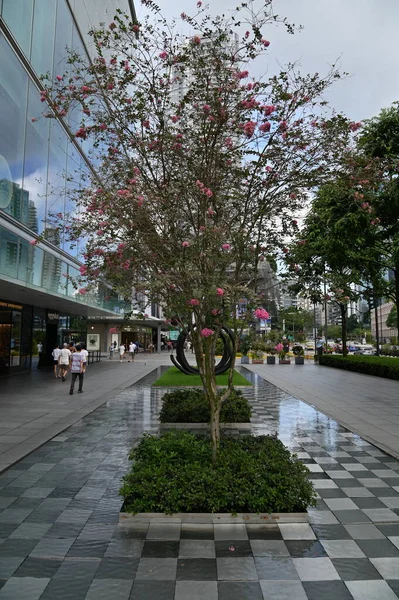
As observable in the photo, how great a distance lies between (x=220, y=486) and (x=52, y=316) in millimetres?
22759

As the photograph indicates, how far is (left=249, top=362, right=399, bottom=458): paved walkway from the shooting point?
30.0ft

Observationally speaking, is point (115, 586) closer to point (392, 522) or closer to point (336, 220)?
point (392, 522)

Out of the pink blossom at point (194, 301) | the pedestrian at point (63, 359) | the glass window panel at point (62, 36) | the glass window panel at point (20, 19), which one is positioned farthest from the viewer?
the pedestrian at point (63, 359)

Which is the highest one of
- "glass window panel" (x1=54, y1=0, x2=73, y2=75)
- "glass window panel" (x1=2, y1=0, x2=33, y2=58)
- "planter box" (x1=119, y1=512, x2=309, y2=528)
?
"glass window panel" (x1=54, y1=0, x2=73, y2=75)

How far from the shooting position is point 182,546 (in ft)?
13.4

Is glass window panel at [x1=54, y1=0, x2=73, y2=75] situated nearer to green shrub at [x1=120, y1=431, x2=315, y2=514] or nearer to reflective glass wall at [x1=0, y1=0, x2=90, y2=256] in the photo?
reflective glass wall at [x1=0, y1=0, x2=90, y2=256]

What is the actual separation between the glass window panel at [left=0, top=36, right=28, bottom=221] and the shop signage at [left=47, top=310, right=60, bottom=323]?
12.3 meters

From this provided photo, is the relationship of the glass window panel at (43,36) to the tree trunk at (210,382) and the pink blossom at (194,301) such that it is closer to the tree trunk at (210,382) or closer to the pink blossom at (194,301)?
the tree trunk at (210,382)

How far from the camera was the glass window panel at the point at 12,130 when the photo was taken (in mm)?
12641

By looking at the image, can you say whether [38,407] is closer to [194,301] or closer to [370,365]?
[194,301]

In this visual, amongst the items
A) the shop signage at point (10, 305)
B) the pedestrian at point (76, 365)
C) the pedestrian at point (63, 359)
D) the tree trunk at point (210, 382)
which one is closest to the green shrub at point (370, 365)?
the pedestrian at point (76, 365)

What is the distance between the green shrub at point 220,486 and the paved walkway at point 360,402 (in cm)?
342

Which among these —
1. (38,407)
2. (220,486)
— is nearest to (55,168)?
(38,407)

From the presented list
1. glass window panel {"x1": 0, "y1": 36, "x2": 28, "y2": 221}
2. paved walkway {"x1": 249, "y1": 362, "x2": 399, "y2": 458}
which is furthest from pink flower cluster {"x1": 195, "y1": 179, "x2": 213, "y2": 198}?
glass window panel {"x1": 0, "y1": 36, "x2": 28, "y2": 221}
